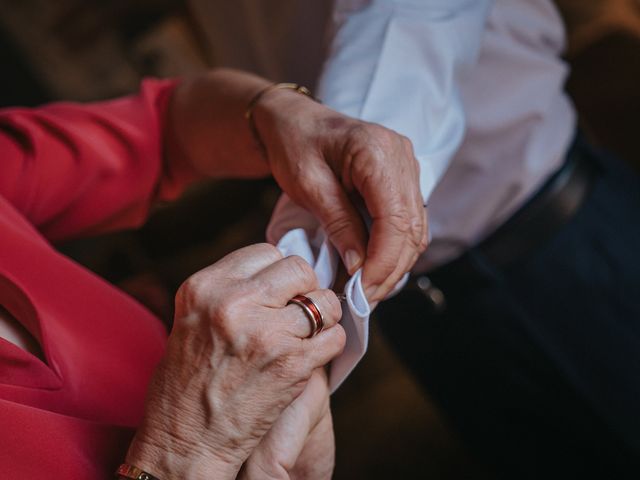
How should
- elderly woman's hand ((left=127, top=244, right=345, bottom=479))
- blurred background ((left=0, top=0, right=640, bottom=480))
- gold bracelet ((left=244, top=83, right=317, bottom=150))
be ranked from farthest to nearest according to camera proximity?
blurred background ((left=0, top=0, right=640, bottom=480)), gold bracelet ((left=244, top=83, right=317, bottom=150)), elderly woman's hand ((left=127, top=244, right=345, bottom=479))

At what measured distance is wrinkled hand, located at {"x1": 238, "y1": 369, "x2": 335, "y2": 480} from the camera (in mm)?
562

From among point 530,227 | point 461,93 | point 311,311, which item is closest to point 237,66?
point 461,93

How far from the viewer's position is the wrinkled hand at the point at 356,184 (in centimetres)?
63

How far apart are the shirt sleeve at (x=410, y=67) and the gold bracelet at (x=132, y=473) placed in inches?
18.4

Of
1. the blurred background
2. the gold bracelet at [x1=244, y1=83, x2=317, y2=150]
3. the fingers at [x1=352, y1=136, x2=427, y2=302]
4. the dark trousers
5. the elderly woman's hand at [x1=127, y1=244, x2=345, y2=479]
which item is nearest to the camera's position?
the elderly woman's hand at [x1=127, y1=244, x2=345, y2=479]

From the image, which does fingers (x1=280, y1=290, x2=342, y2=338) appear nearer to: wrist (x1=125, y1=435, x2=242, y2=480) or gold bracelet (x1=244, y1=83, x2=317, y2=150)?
wrist (x1=125, y1=435, x2=242, y2=480)

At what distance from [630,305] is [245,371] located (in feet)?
2.27

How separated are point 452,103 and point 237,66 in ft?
2.22

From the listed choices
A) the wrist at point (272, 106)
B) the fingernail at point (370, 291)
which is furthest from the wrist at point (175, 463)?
the wrist at point (272, 106)

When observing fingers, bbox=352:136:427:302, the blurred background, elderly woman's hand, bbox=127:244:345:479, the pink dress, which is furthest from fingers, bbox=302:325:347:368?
the blurred background

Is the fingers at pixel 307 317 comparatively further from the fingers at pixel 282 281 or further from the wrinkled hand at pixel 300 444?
the wrinkled hand at pixel 300 444

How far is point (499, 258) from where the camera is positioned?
37.6 inches

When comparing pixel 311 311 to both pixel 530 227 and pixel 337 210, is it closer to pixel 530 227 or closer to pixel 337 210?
pixel 337 210

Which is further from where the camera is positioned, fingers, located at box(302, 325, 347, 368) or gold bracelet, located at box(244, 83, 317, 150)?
gold bracelet, located at box(244, 83, 317, 150)
